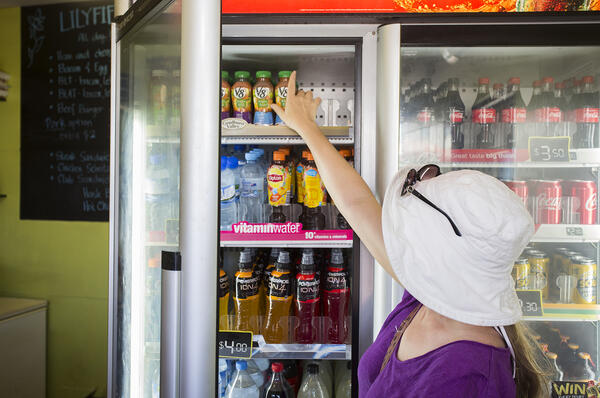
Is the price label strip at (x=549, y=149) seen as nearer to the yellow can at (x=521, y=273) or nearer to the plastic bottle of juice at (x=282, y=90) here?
the yellow can at (x=521, y=273)

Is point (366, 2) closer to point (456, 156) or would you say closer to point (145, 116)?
point (456, 156)

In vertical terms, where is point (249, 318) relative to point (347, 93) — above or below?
below

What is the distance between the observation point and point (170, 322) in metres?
0.86

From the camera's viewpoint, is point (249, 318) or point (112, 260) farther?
point (249, 318)

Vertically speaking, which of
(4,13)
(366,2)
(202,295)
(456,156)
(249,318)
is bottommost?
(249,318)

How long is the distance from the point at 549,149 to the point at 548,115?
0.65 feet

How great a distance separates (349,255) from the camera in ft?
6.36

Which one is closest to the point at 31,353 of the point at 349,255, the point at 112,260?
the point at 112,260

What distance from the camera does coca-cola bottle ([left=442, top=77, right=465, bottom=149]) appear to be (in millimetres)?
1769

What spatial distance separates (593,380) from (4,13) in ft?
12.7

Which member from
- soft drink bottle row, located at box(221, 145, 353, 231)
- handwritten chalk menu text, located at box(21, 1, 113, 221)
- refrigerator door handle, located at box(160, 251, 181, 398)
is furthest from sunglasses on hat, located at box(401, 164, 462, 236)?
handwritten chalk menu text, located at box(21, 1, 113, 221)

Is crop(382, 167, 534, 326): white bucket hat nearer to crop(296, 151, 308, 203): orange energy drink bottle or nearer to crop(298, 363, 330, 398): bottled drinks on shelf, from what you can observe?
crop(296, 151, 308, 203): orange energy drink bottle

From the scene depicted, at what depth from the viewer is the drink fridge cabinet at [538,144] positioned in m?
1.63

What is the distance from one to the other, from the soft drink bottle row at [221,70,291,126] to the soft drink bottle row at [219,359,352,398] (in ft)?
3.34
